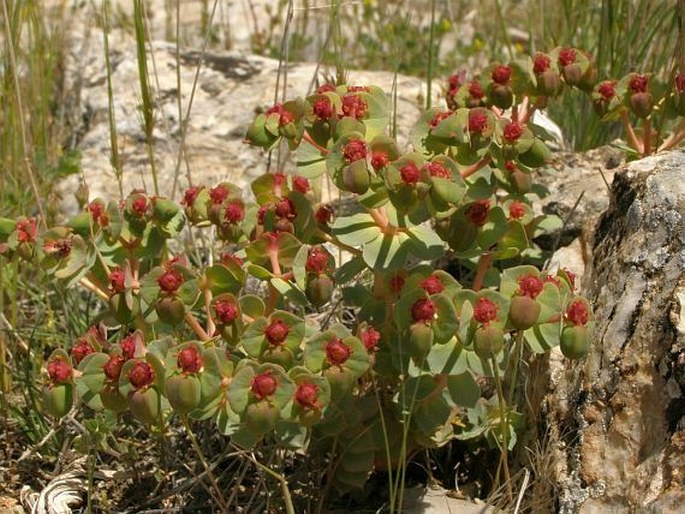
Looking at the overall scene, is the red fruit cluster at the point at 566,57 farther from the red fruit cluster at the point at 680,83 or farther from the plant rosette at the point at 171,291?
the plant rosette at the point at 171,291

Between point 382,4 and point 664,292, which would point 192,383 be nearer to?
point 664,292

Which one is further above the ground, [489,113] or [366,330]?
[489,113]

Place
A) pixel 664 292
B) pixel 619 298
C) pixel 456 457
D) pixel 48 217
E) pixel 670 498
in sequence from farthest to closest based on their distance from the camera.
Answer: pixel 48 217
pixel 456 457
pixel 619 298
pixel 664 292
pixel 670 498

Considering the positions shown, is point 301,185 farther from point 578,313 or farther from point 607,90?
point 607,90

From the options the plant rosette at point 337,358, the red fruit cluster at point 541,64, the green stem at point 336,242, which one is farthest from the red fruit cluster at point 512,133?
the plant rosette at point 337,358

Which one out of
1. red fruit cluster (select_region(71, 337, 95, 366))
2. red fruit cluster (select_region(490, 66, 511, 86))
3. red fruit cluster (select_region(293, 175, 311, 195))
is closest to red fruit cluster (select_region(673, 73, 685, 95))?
red fruit cluster (select_region(490, 66, 511, 86))

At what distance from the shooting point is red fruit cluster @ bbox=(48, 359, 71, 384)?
178 centimetres

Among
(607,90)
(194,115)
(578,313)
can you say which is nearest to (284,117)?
(578,313)

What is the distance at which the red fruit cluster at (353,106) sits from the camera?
1.83m

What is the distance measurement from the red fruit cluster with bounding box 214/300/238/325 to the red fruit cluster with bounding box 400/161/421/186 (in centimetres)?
37

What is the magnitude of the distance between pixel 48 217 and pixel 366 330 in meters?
1.03

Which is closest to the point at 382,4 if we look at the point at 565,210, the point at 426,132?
the point at 565,210

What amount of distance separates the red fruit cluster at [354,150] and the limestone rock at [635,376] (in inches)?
22.3

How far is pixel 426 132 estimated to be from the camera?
191 centimetres
